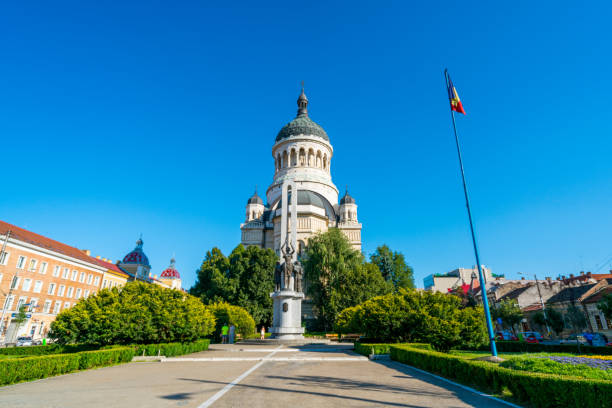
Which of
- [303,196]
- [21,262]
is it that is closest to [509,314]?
[303,196]

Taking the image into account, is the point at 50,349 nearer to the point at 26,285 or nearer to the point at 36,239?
the point at 26,285

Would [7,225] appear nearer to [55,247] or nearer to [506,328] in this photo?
[55,247]

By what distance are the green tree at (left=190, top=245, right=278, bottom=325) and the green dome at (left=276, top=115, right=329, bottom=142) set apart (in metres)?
27.7

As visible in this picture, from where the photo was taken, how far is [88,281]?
40.3m

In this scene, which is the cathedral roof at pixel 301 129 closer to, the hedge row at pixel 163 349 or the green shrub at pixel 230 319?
the green shrub at pixel 230 319

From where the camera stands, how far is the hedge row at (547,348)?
1635cm

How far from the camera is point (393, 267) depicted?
1631 inches

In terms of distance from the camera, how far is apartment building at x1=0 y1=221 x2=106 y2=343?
28891mm

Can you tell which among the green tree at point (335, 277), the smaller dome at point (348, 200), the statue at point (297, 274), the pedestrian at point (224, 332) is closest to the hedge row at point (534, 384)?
the statue at point (297, 274)

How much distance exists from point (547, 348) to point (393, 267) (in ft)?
75.0

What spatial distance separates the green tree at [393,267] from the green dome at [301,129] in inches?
969

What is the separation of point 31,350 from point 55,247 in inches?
1117

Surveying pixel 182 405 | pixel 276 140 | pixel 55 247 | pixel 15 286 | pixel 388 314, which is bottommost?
pixel 182 405

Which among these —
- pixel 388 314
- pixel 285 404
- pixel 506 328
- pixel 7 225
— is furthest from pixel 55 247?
pixel 506 328
